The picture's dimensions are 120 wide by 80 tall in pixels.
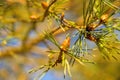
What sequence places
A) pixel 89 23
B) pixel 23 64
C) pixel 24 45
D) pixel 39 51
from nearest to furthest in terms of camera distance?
pixel 89 23 → pixel 24 45 → pixel 23 64 → pixel 39 51

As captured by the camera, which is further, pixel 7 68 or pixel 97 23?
pixel 7 68

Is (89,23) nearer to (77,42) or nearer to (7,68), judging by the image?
(77,42)

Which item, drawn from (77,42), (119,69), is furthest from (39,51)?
(77,42)

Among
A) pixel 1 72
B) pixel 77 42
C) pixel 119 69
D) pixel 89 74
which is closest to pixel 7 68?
pixel 1 72

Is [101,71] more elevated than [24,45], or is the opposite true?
[24,45]

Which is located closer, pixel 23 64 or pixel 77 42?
pixel 77 42

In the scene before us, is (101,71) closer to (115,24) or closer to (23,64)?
(23,64)

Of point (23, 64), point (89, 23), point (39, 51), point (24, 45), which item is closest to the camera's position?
point (89, 23)

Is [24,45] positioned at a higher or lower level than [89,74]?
higher
